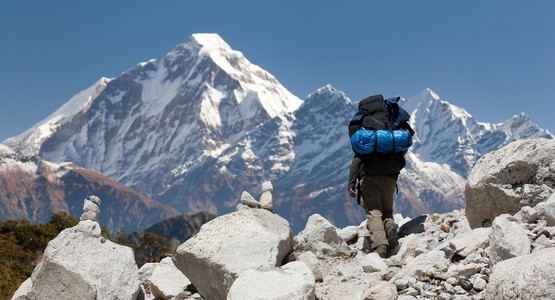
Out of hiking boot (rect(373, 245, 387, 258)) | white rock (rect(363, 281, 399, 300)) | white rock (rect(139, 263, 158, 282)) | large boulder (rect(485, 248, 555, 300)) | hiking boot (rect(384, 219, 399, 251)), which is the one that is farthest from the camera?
hiking boot (rect(384, 219, 399, 251))

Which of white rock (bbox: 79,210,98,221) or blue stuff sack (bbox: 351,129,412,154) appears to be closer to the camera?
white rock (bbox: 79,210,98,221)

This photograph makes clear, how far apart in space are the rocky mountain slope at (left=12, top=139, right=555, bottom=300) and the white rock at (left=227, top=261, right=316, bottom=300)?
13 mm

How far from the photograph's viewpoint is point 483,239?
7.49 m

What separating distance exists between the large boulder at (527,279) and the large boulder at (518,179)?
113 inches

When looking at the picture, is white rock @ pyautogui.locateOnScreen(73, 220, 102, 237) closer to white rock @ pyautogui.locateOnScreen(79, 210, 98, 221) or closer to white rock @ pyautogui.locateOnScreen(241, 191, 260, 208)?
white rock @ pyautogui.locateOnScreen(79, 210, 98, 221)

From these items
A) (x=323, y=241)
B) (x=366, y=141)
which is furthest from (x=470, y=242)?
(x=323, y=241)

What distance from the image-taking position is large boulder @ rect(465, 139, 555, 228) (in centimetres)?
837

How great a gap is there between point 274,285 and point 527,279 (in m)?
2.98

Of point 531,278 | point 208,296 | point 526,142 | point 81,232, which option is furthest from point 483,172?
point 81,232

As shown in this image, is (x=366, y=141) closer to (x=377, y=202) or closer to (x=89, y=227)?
(x=377, y=202)

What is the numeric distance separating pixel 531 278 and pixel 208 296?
4830 millimetres

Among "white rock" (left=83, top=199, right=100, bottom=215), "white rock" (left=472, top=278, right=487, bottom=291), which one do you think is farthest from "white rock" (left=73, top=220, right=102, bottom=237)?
"white rock" (left=472, top=278, right=487, bottom=291)

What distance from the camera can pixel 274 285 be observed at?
7129 mm

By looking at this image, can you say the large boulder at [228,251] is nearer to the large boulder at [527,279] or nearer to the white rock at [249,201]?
the white rock at [249,201]
